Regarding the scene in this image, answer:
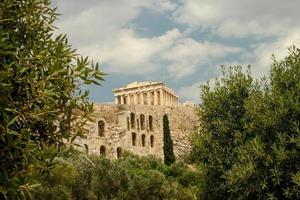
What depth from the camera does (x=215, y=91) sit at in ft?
61.6

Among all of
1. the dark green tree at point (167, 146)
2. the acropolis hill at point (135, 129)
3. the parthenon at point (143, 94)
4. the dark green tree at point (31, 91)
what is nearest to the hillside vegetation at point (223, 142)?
the dark green tree at point (31, 91)

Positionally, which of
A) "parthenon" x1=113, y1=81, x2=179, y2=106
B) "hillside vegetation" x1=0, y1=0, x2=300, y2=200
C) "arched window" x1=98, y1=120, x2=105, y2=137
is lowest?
"hillside vegetation" x1=0, y1=0, x2=300, y2=200

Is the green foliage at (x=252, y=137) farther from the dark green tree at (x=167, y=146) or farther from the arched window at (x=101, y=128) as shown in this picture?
the arched window at (x=101, y=128)

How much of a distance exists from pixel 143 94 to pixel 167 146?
54.0 ft

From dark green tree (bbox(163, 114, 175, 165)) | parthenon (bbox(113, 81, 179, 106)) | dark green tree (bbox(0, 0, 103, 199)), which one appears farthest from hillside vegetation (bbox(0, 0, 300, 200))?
parthenon (bbox(113, 81, 179, 106))

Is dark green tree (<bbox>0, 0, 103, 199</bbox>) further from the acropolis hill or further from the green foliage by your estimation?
the acropolis hill

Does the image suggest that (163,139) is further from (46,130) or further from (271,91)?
(46,130)

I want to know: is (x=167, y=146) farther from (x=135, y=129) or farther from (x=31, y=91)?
(x=31, y=91)

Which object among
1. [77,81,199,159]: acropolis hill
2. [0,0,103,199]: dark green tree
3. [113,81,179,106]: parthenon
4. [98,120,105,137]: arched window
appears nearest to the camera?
[0,0,103,199]: dark green tree

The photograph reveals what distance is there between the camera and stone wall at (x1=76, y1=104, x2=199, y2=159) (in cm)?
4919

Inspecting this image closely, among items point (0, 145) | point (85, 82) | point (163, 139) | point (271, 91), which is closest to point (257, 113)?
point (271, 91)

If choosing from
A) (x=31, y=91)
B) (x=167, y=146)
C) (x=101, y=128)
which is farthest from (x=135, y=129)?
(x=31, y=91)

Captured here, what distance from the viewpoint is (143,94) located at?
63125 mm

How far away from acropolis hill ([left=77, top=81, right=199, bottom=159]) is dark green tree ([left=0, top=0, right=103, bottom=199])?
1563 inches
